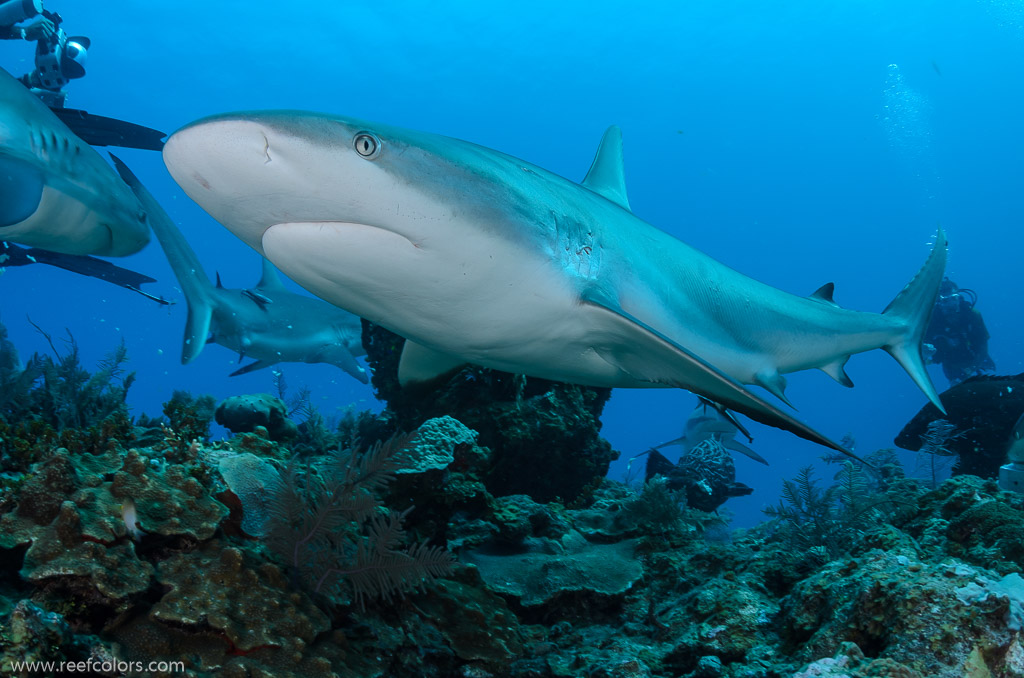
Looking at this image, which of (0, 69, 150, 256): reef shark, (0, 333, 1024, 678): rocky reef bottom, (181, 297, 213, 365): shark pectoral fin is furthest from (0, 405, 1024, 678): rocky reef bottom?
(181, 297, 213, 365): shark pectoral fin

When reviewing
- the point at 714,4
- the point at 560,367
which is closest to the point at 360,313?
the point at 560,367

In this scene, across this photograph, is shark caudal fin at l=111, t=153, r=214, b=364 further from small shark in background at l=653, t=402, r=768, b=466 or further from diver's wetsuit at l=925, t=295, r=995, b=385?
diver's wetsuit at l=925, t=295, r=995, b=385

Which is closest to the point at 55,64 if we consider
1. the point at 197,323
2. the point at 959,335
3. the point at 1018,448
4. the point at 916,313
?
the point at 197,323

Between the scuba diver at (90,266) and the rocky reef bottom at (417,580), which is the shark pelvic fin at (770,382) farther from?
the scuba diver at (90,266)

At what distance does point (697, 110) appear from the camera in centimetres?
9100

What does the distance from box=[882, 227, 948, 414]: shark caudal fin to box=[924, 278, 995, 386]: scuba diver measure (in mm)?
16962

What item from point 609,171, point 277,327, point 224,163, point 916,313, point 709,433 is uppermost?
point 916,313

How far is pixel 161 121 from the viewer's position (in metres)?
78.2

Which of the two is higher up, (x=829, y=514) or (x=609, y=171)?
(x=609, y=171)

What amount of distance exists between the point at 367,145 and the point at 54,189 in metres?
4.17

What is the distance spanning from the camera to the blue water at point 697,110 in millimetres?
65750

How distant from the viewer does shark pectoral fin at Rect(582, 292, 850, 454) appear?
7.71 feet

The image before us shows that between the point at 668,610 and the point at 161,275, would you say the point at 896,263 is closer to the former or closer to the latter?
the point at 668,610

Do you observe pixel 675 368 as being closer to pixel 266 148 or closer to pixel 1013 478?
pixel 266 148
